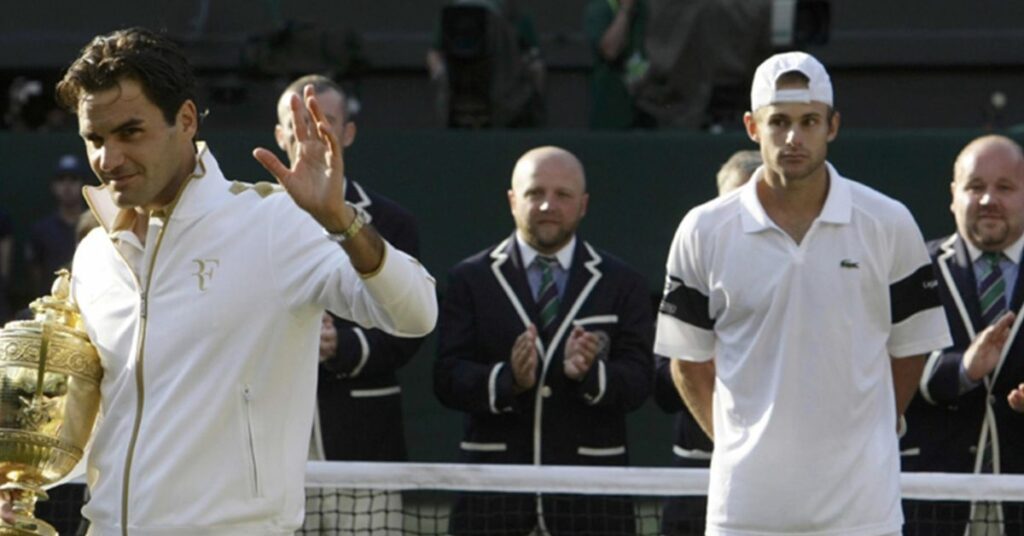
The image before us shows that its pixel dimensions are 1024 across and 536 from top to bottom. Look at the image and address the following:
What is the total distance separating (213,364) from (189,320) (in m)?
0.11

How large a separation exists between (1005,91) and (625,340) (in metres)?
6.77

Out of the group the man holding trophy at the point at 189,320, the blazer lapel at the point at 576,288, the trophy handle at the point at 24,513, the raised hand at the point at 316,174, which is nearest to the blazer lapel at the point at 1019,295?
the blazer lapel at the point at 576,288

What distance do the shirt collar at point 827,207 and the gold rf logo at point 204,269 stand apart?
1902mm

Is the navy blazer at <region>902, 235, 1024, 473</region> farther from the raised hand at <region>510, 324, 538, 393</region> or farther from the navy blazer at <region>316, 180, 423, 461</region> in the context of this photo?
the navy blazer at <region>316, 180, 423, 461</region>

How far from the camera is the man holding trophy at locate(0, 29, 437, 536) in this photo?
14.6ft

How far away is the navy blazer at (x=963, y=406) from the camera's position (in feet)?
24.6

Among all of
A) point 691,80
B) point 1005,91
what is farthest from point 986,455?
point 1005,91

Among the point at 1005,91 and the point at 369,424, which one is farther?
the point at 1005,91

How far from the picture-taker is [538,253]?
812 centimetres

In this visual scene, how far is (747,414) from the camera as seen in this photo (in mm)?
5812

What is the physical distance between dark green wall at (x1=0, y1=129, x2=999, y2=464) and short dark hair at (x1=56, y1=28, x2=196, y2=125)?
572cm

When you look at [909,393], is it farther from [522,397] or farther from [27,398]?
[27,398]

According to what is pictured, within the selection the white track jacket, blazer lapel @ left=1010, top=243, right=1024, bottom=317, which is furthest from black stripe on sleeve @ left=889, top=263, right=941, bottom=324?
the white track jacket

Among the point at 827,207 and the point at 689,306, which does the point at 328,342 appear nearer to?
the point at 689,306
